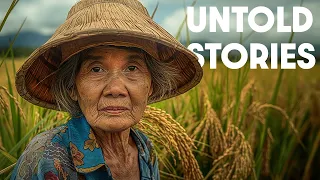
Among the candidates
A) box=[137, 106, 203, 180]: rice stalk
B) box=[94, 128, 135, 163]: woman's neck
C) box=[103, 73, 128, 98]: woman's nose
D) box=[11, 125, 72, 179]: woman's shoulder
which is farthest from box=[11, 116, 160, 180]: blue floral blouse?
box=[137, 106, 203, 180]: rice stalk

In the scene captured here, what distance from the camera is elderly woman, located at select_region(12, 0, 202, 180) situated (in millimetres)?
2250

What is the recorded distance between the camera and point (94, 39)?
2.30 meters

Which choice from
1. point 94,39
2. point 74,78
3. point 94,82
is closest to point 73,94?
point 74,78

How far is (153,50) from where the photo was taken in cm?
250

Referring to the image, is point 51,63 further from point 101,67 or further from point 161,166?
point 161,166

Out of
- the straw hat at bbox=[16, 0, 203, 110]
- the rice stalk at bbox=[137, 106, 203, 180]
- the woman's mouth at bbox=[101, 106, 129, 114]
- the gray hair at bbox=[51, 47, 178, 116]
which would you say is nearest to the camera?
the straw hat at bbox=[16, 0, 203, 110]

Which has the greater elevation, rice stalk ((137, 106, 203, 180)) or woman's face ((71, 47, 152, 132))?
woman's face ((71, 47, 152, 132))

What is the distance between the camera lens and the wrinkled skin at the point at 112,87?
2309 mm

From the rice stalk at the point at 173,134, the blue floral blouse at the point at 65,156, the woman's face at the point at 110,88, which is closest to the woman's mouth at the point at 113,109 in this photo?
the woman's face at the point at 110,88

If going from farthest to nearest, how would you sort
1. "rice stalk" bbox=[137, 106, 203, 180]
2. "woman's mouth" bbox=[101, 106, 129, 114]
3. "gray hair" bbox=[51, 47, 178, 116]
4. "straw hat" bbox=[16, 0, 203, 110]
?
"rice stalk" bbox=[137, 106, 203, 180]
"gray hair" bbox=[51, 47, 178, 116]
"woman's mouth" bbox=[101, 106, 129, 114]
"straw hat" bbox=[16, 0, 203, 110]

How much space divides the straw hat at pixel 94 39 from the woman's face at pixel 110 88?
0.22 ft

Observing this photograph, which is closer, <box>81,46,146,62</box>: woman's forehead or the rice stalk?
<box>81,46,146,62</box>: woman's forehead

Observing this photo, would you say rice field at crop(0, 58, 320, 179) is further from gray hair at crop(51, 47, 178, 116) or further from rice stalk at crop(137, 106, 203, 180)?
gray hair at crop(51, 47, 178, 116)

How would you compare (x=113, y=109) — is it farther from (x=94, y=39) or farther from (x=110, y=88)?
(x=94, y=39)
